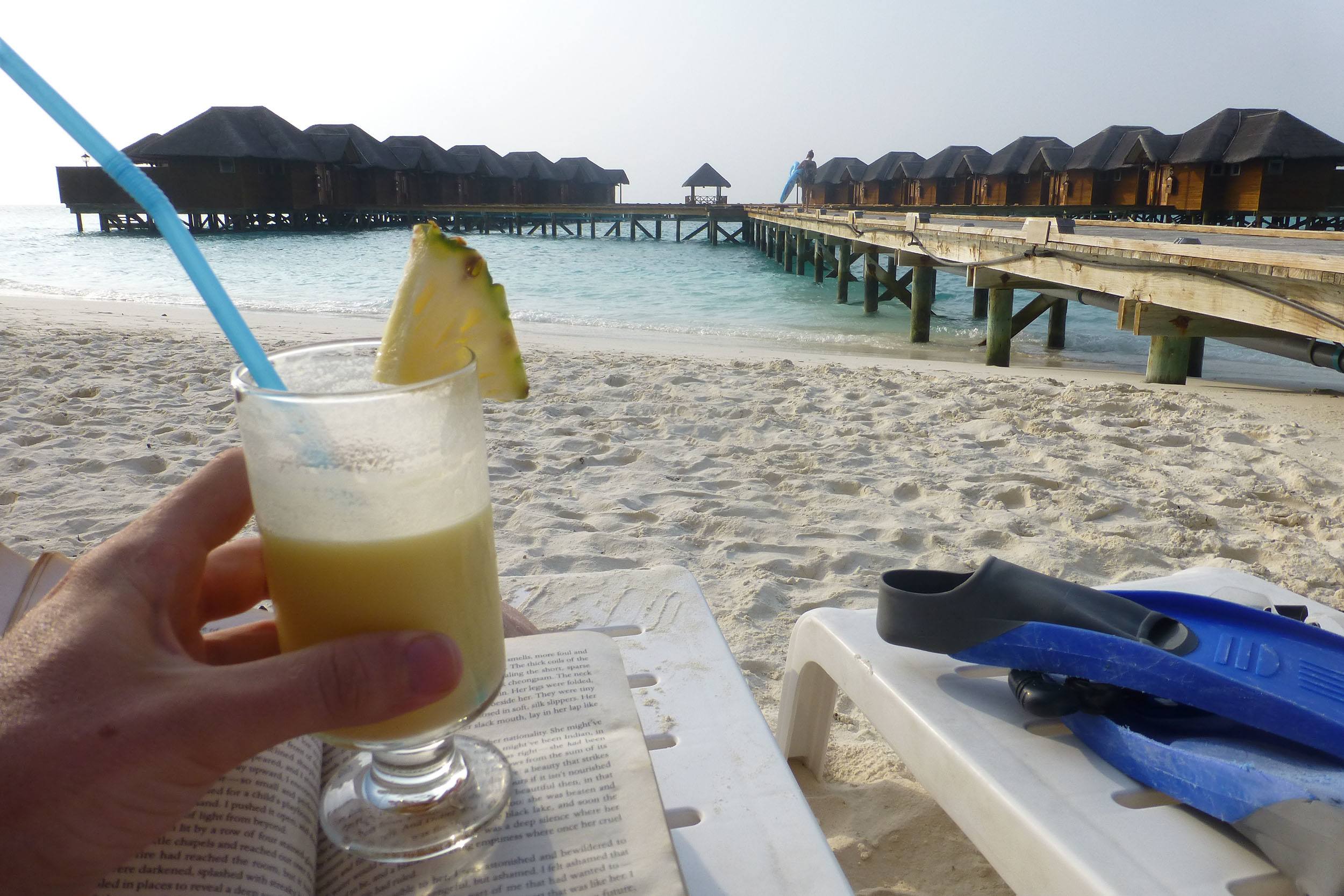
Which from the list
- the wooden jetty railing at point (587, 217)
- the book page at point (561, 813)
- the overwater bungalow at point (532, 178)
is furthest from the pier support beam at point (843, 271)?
the overwater bungalow at point (532, 178)

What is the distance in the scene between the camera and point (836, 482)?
3.45 metres

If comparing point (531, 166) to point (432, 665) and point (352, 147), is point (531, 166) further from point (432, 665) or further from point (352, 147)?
point (432, 665)

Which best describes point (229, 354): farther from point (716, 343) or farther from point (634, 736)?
point (634, 736)

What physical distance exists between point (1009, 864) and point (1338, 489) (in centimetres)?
333

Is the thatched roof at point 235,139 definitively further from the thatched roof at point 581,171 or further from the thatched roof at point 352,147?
the thatched roof at point 581,171

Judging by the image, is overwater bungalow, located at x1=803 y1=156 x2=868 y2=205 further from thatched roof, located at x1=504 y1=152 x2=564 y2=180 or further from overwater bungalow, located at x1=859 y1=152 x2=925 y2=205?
thatched roof, located at x1=504 y1=152 x2=564 y2=180

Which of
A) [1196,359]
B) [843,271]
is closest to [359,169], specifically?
[843,271]

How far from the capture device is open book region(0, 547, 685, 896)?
0.73 meters

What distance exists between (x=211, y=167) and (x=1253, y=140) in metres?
35.4

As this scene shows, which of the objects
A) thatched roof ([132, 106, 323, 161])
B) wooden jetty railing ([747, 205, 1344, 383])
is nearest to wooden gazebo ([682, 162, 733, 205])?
thatched roof ([132, 106, 323, 161])

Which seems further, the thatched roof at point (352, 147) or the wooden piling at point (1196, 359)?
the thatched roof at point (352, 147)

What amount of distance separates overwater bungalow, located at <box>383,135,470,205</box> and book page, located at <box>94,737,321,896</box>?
42.8 metres

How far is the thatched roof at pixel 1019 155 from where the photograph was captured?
31.7m

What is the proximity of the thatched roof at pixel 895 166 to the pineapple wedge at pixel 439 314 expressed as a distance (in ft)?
128
